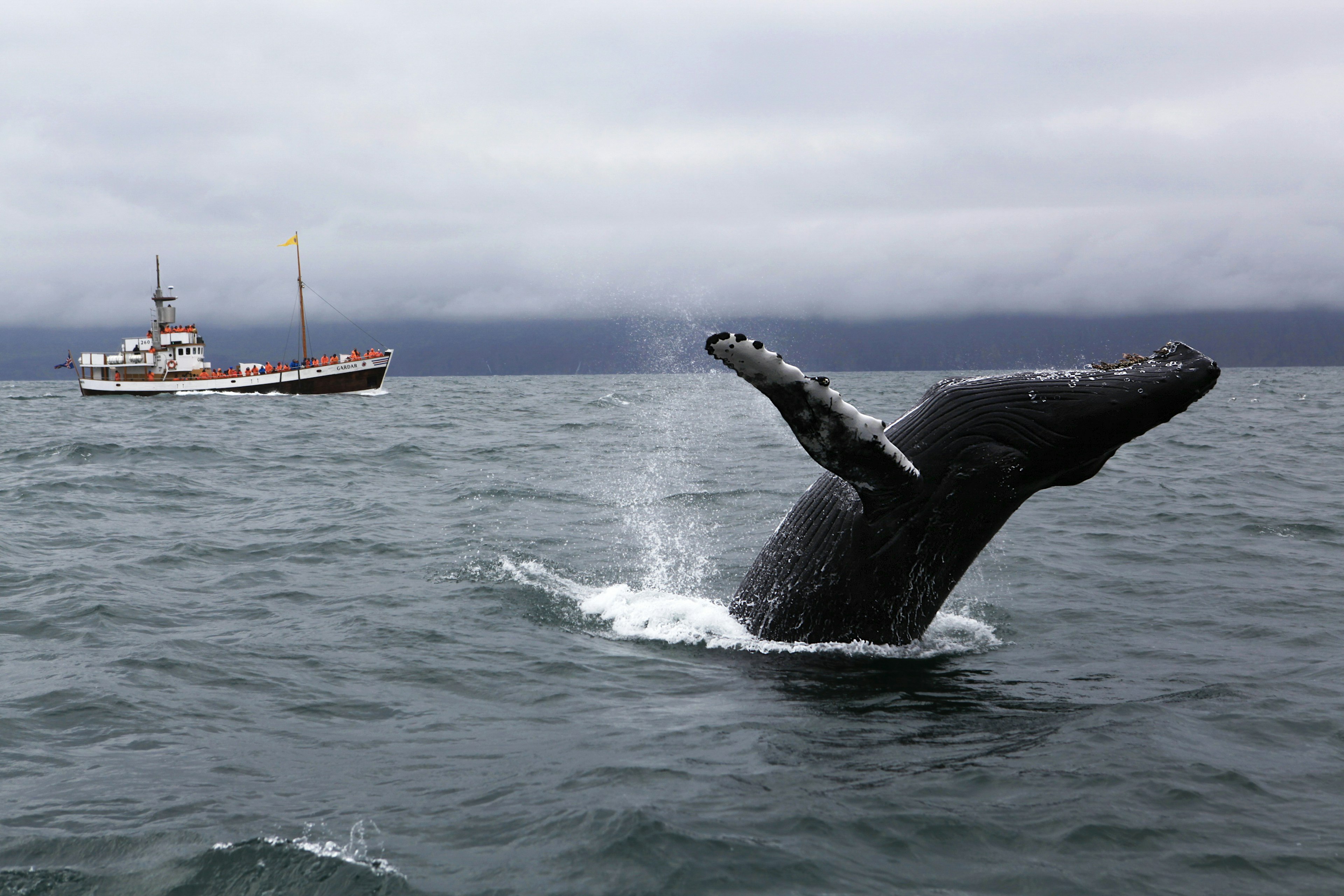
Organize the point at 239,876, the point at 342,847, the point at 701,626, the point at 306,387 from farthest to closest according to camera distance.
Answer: the point at 306,387 < the point at 701,626 < the point at 342,847 < the point at 239,876

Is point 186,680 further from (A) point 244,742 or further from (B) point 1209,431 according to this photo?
(B) point 1209,431

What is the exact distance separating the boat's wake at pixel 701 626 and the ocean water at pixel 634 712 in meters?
0.04

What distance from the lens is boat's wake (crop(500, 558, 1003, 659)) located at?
716 centimetres

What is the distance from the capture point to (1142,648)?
7.64m

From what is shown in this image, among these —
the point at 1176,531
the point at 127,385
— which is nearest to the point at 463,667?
the point at 1176,531

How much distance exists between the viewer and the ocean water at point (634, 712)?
4137mm

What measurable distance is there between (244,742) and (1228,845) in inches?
182

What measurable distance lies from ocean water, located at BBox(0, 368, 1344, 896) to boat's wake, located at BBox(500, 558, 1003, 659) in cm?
4

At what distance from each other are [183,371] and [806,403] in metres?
76.7

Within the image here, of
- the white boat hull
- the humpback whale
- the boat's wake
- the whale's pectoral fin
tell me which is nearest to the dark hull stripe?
the white boat hull

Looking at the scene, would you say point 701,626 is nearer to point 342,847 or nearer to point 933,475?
point 933,475

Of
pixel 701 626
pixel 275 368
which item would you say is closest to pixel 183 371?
pixel 275 368

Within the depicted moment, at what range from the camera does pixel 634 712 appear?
19.8ft

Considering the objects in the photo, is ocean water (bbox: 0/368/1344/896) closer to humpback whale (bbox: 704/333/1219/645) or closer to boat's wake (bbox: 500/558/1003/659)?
boat's wake (bbox: 500/558/1003/659)
